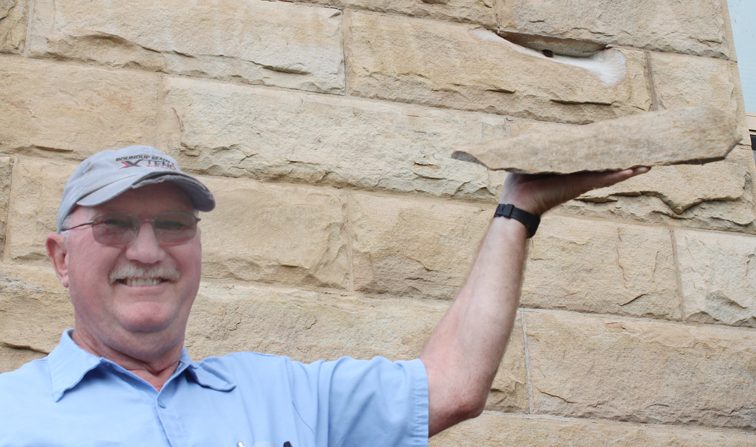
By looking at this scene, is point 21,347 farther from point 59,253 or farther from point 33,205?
point 59,253

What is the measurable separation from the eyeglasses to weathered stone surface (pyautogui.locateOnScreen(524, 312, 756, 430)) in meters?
1.24

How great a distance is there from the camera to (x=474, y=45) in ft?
8.68

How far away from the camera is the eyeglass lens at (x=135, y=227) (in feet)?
4.86

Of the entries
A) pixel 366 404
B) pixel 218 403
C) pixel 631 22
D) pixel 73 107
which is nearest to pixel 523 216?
pixel 366 404

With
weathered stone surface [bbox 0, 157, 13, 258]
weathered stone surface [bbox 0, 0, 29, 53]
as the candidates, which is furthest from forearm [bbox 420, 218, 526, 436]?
weathered stone surface [bbox 0, 0, 29, 53]

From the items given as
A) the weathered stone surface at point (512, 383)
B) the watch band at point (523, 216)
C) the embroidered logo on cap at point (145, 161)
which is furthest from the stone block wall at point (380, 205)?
the watch band at point (523, 216)

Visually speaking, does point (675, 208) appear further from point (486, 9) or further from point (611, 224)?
point (486, 9)

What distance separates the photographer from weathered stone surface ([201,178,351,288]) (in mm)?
2197

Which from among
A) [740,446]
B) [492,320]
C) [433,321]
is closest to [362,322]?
[433,321]

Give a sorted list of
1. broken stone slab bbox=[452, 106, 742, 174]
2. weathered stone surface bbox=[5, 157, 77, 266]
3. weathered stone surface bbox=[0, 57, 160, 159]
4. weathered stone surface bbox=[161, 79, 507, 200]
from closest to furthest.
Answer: broken stone slab bbox=[452, 106, 742, 174] < weathered stone surface bbox=[5, 157, 77, 266] < weathered stone surface bbox=[0, 57, 160, 159] < weathered stone surface bbox=[161, 79, 507, 200]

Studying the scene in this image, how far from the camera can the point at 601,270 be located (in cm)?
242

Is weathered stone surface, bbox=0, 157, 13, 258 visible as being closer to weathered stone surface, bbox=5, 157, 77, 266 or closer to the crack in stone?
weathered stone surface, bbox=5, 157, 77, 266

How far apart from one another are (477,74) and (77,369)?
5.85 ft

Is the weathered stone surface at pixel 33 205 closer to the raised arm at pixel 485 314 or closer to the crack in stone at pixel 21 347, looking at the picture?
the crack in stone at pixel 21 347
